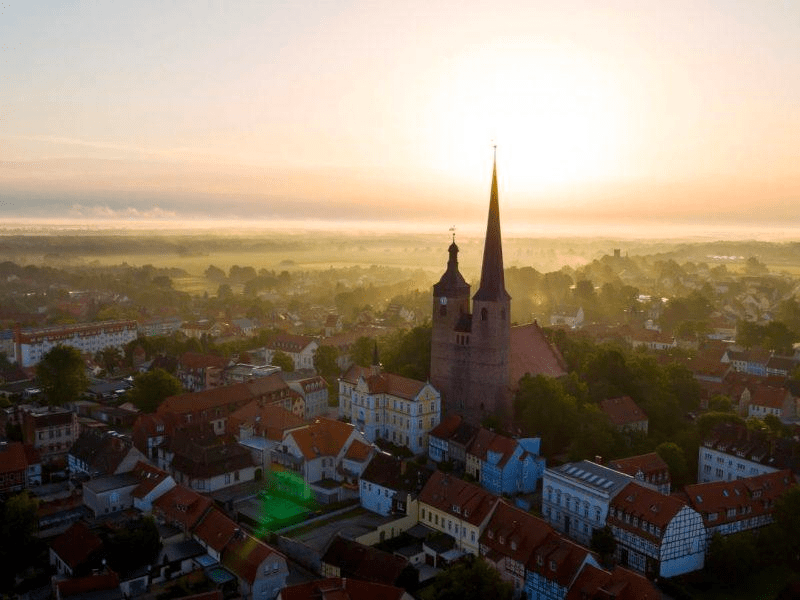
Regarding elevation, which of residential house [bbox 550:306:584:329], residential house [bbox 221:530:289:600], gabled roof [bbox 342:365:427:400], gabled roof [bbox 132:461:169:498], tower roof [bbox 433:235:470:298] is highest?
tower roof [bbox 433:235:470:298]

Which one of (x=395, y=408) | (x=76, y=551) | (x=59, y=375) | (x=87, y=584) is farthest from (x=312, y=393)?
(x=87, y=584)

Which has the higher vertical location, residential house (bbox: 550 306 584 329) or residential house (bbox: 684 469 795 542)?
residential house (bbox: 684 469 795 542)

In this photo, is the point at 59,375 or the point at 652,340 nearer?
the point at 59,375

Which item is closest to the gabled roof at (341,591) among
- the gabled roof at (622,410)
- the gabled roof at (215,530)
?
the gabled roof at (215,530)

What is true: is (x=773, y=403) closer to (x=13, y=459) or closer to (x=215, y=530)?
(x=215, y=530)

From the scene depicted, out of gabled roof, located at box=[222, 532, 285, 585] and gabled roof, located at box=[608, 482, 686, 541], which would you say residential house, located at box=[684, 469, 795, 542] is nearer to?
gabled roof, located at box=[608, 482, 686, 541]

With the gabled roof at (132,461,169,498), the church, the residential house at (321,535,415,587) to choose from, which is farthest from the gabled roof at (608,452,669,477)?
the gabled roof at (132,461,169,498)

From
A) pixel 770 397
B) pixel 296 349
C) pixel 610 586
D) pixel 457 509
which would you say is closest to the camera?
pixel 610 586
